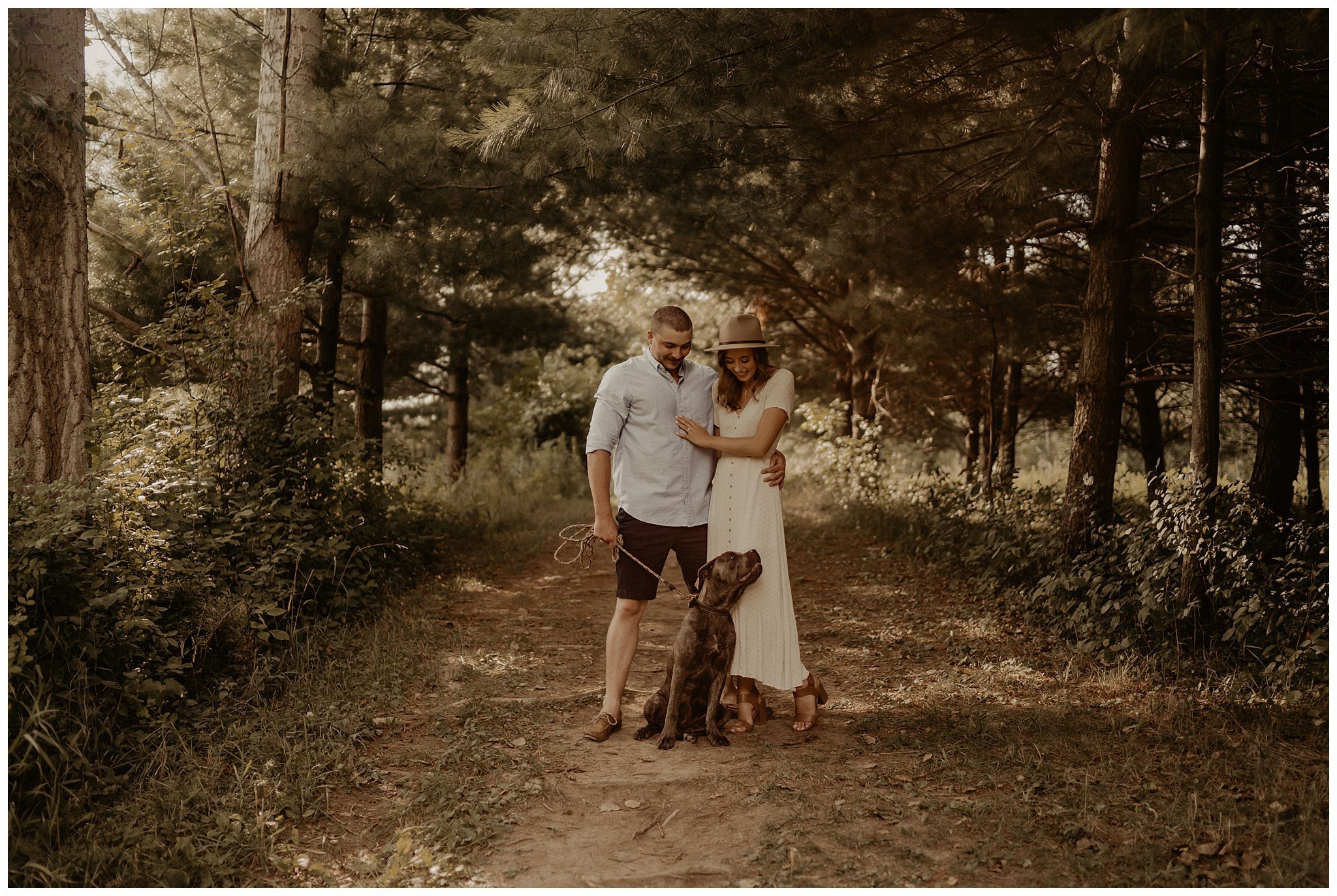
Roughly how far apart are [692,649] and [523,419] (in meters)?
17.2

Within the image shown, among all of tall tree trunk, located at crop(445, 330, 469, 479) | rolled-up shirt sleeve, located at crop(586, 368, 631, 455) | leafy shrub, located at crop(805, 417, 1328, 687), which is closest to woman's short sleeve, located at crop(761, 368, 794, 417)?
rolled-up shirt sleeve, located at crop(586, 368, 631, 455)

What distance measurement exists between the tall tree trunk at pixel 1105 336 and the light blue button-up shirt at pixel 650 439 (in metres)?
3.78

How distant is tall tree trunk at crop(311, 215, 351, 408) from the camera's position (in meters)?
8.63

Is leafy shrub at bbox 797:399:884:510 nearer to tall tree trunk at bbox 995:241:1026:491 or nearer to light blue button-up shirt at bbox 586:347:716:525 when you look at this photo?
tall tree trunk at bbox 995:241:1026:491

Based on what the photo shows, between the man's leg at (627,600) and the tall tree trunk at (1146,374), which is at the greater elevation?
the tall tree trunk at (1146,374)

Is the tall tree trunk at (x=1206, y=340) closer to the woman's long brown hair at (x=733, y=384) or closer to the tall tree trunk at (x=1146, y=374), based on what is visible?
the tall tree trunk at (x=1146, y=374)

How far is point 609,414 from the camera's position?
4.43 meters

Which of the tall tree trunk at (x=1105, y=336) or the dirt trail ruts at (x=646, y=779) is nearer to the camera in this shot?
the dirt trail ruts at (x=646, y=779)

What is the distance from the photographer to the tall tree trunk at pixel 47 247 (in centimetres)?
464

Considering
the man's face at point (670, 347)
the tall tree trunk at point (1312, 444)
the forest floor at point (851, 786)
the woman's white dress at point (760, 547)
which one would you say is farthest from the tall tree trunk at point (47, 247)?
the tall tree trunk at point (1312, 444)

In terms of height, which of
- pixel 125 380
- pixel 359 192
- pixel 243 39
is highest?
pixel 243 39

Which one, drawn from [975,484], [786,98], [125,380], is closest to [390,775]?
[786,98]

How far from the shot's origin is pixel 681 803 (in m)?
3.69

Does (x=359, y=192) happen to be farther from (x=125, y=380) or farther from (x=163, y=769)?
(x=163, y=769)
